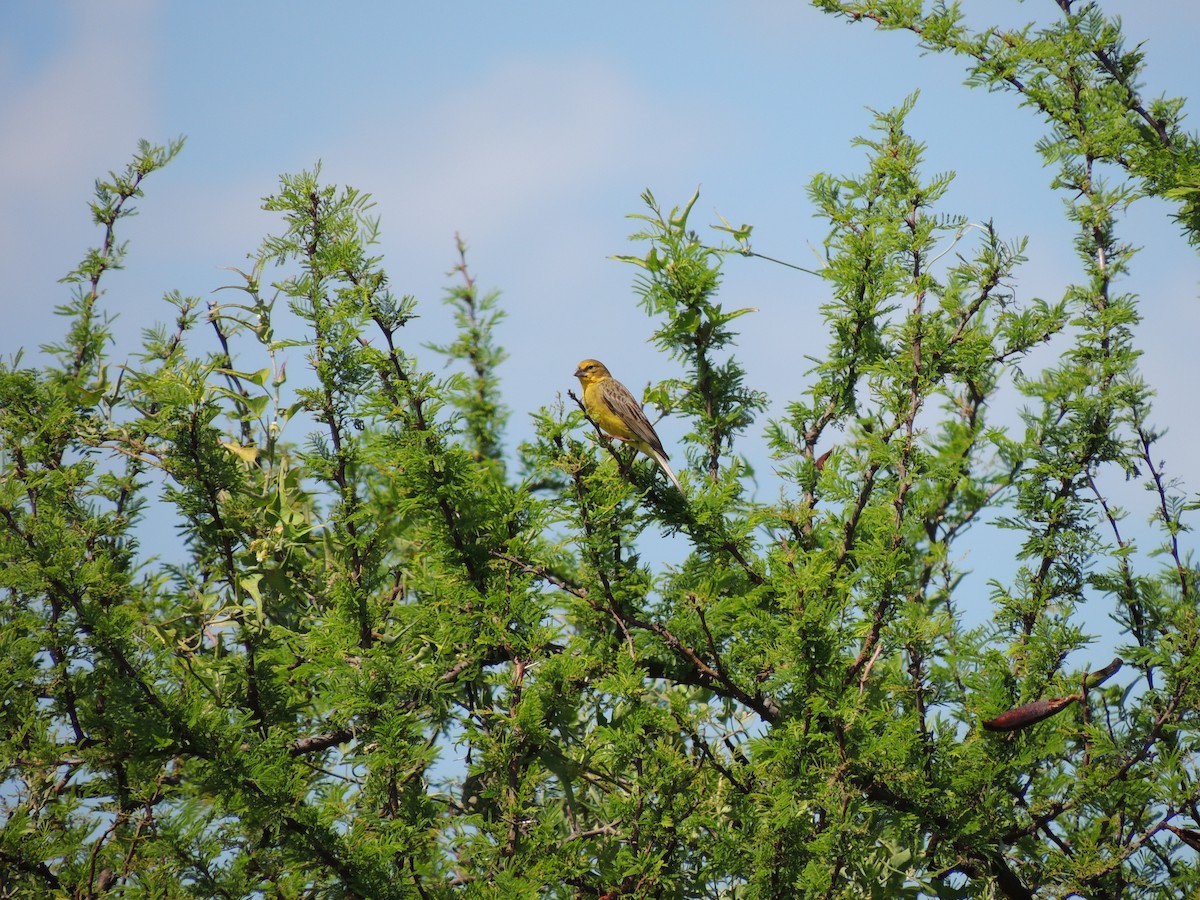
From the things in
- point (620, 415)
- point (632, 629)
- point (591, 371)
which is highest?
point (591, 371)

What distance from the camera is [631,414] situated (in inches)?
285

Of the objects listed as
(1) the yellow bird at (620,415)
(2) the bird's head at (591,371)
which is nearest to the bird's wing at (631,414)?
(1) the yellow bird at (620,415)

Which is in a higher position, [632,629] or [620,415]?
[620,415]

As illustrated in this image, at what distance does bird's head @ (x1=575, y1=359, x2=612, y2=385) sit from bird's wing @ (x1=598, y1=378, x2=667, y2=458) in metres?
0.74

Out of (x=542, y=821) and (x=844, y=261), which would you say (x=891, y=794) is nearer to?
(x=542, y=821)

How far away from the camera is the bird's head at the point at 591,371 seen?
8428 millimetres

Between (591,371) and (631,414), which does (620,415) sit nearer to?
(631,414)

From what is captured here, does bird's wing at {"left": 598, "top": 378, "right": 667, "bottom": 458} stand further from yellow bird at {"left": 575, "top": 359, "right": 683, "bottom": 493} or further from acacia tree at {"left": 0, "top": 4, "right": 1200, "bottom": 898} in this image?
acacia tree at {"left": 0, "top": 4, "right": 1200, "bottom": 898}

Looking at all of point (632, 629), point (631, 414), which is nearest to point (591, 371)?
point (631, 414)

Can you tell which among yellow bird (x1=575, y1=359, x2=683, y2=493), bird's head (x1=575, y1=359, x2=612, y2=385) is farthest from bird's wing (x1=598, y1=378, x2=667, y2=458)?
bird's head (x1=575, y1=359, x2=612, y2=385)

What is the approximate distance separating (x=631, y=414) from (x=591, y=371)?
147cm

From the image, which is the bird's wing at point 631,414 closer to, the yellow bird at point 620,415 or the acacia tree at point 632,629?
the yellow bird at point 620,415

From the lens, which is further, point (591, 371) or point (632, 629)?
point (591, 371)

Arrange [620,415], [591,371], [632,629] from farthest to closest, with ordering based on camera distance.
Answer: [591,371] < [620,415] < [632,629]
